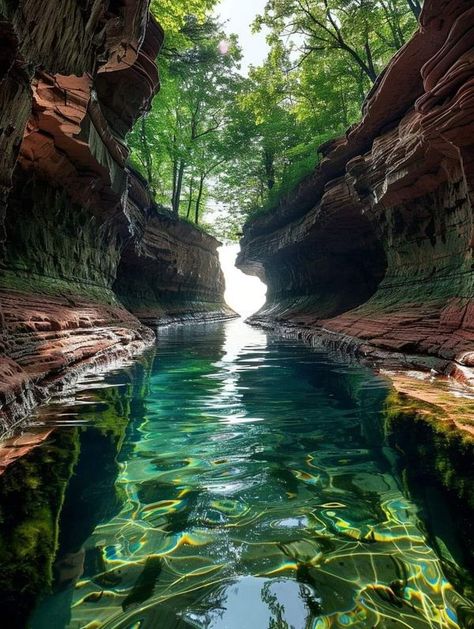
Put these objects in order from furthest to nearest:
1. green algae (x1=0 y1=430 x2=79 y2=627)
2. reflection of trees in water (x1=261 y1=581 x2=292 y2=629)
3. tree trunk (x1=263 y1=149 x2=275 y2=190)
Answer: tree trunk (x1=263 y1=149 x2=275 y2=190), green algae (x1=0 y1=430 x2=79 y2=627), reflection of trees in water (x1=261 y1=581 x2=292 y2=629)

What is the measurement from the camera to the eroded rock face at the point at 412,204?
7.37 metres

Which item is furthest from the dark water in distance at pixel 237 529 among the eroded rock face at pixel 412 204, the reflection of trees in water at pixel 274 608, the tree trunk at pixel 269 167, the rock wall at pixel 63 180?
the tree trunk at pixel 269 167

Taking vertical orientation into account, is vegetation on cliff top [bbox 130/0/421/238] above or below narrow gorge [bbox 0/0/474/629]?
above

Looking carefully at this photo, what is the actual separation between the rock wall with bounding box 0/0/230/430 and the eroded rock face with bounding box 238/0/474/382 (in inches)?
244

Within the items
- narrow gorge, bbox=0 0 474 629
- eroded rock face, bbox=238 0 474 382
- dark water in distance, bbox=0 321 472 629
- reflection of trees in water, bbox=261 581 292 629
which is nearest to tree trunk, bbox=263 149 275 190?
eroded rock face, bbox=238 0 474 382

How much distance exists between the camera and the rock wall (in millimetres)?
4875

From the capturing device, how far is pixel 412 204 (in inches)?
448

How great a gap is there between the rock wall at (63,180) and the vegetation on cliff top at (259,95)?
680 cm

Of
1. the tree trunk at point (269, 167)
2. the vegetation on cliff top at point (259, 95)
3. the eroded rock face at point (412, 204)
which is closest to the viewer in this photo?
the eroded rock face at point (412, 204)

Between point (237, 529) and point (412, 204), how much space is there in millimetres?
11379

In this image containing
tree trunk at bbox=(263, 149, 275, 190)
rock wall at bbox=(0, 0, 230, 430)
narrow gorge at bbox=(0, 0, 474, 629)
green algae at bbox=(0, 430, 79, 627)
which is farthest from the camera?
tree trunk at bbox=(263, 149, 275, 190)

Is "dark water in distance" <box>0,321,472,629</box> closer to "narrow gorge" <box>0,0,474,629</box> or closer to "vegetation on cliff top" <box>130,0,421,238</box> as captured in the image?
"narrow gorge" <box>0,0,474,629</box>

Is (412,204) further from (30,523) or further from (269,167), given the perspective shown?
(269,167)

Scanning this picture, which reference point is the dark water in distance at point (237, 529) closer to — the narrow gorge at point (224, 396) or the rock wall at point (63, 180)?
the narrow gorge at point (224, 396)
